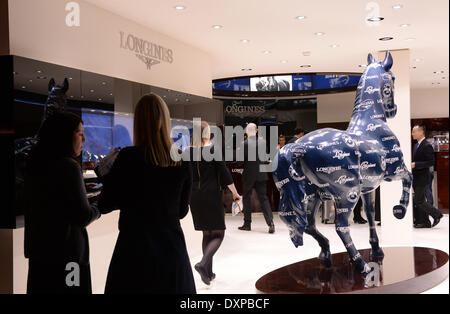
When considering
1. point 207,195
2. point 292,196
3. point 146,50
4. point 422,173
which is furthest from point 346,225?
point 422,173

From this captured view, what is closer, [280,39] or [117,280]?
[117,280]

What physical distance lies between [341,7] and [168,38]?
213cm

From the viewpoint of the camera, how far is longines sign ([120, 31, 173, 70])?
194 inches

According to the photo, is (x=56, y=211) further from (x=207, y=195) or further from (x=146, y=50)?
(x=146, y=50)

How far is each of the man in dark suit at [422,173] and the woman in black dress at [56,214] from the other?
6339 millimetres

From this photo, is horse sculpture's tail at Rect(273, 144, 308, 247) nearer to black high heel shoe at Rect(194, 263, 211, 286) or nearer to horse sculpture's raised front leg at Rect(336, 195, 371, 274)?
horse sculpture's raised front leg at Rect(336, 195, 371, 274)

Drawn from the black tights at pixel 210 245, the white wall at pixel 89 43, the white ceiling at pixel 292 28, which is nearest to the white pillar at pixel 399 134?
the white ceiling at pixel 292 28

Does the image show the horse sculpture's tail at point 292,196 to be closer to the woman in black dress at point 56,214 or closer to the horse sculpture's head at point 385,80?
the horse sculpture's head at point 385,80

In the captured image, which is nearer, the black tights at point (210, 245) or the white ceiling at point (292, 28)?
the black tights at point (210, 245)

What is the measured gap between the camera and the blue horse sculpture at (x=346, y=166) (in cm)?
338

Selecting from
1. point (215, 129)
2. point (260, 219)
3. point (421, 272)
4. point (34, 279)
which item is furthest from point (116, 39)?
point (260, 219)

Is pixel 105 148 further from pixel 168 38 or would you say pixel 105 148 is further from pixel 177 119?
pixel 168 38

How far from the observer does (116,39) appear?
4.75m

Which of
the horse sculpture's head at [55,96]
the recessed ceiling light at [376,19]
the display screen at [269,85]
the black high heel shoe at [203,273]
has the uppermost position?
the display screen at [269,85]
